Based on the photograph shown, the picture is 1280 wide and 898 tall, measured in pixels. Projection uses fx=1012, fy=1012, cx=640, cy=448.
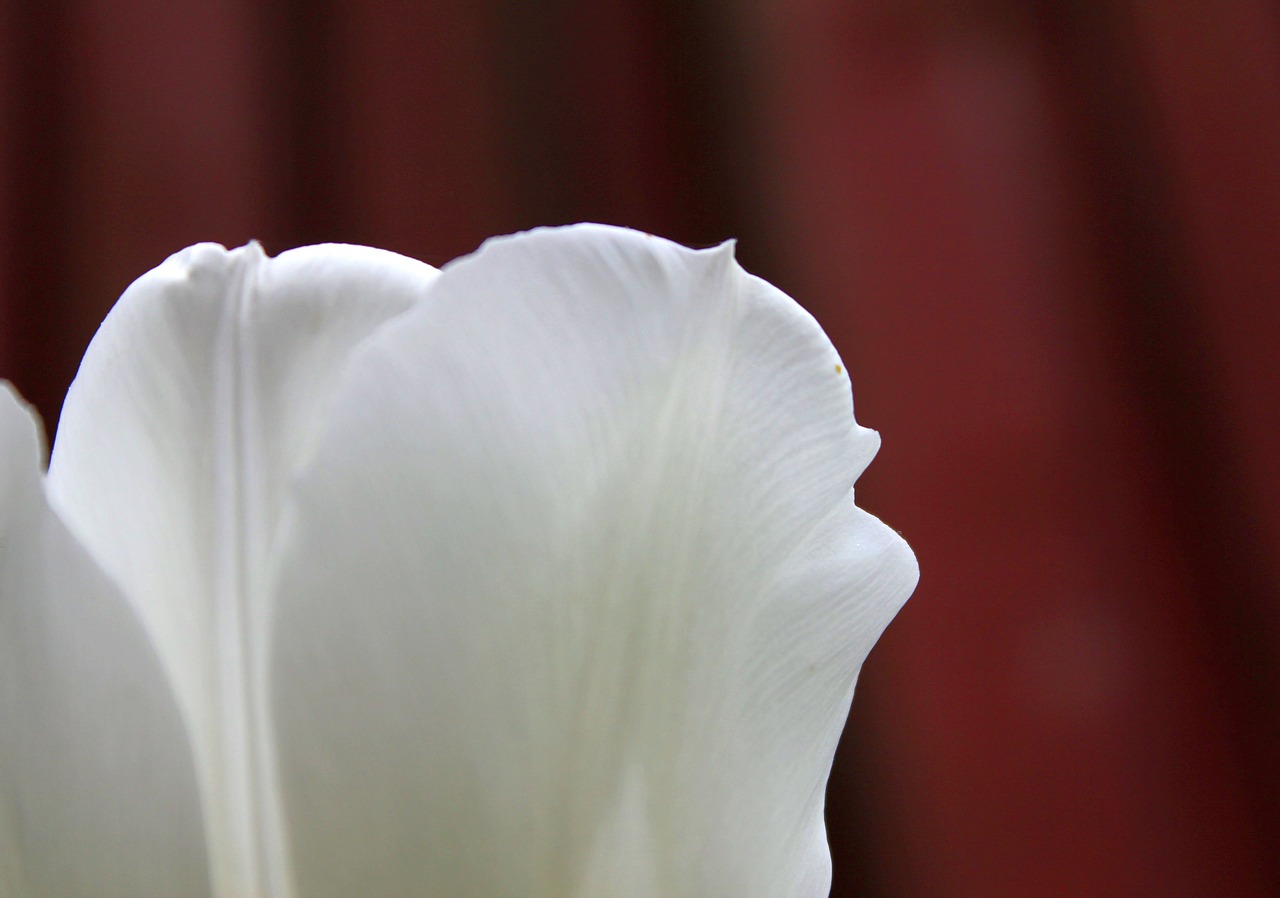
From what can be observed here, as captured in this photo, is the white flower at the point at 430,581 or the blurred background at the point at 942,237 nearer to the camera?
the white flower at the point at 430,581

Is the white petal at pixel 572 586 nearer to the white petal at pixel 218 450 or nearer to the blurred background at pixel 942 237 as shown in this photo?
the white petal at pixel 218 450

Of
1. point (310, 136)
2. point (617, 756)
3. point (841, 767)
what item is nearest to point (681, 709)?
point (617, 756)

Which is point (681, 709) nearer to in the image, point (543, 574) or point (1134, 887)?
point (543, 574)

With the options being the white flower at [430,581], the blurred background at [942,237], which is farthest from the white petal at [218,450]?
the blurred background at [942,237]

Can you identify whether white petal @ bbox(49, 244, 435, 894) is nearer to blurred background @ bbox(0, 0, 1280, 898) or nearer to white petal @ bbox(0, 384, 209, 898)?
white petal @ bbox(0, 384, 209, 898)

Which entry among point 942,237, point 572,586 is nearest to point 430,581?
point 572,586

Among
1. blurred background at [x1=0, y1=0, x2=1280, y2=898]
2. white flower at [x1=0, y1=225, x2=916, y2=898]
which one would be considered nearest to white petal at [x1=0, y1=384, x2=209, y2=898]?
white flower at [x1=0, y1=225, x2=916, y2=898]
